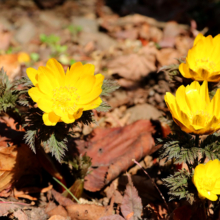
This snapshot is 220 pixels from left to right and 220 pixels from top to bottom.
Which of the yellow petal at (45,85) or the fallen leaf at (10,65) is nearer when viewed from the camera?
the yellow petal at (45,85)

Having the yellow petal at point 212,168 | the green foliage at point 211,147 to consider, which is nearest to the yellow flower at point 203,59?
the green foliage at point 211,147

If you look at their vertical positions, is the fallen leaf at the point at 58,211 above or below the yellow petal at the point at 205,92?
below

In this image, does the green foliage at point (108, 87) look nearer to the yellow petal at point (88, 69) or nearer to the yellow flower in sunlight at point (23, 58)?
the yellow petal at point (88, 69)

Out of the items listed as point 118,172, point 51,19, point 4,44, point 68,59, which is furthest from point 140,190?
point 51,19

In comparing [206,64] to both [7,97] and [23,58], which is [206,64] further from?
[23,58]

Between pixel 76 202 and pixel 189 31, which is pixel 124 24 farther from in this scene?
pixel 76 202

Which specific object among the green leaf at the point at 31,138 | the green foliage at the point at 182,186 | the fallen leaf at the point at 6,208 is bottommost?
the fallen leaf at the point at 6,208
